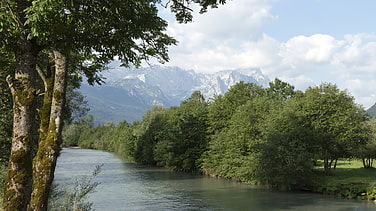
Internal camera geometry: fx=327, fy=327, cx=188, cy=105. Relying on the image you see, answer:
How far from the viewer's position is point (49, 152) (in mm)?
8695

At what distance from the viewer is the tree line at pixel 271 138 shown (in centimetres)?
3662

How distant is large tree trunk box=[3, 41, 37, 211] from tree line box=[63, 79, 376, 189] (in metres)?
31.8

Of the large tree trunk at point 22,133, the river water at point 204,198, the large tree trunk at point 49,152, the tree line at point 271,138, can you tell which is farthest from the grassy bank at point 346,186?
the large tree trunk at point 22,133

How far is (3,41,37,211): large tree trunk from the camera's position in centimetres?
641

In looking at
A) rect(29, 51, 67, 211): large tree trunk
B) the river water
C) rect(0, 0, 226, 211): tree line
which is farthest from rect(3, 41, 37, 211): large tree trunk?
the river water

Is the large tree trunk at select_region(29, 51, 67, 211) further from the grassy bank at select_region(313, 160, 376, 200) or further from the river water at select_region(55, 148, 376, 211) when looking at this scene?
the grassy bank at select_region(313, 160, 376, 200)

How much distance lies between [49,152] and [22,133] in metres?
2.22

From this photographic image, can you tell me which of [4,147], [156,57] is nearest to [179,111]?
[4,147]

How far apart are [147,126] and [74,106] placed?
38.8m

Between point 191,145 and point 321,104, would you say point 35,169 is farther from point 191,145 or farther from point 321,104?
point 191,145

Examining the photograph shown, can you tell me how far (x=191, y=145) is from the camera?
193ft

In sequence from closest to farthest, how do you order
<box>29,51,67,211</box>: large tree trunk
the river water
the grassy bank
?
1. <box>29,51,67,211</box>: large tree trunk
2. the river water
3. the grassy bank

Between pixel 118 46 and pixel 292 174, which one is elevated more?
pixel 118 46

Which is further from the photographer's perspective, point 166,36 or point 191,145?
point 191,145
